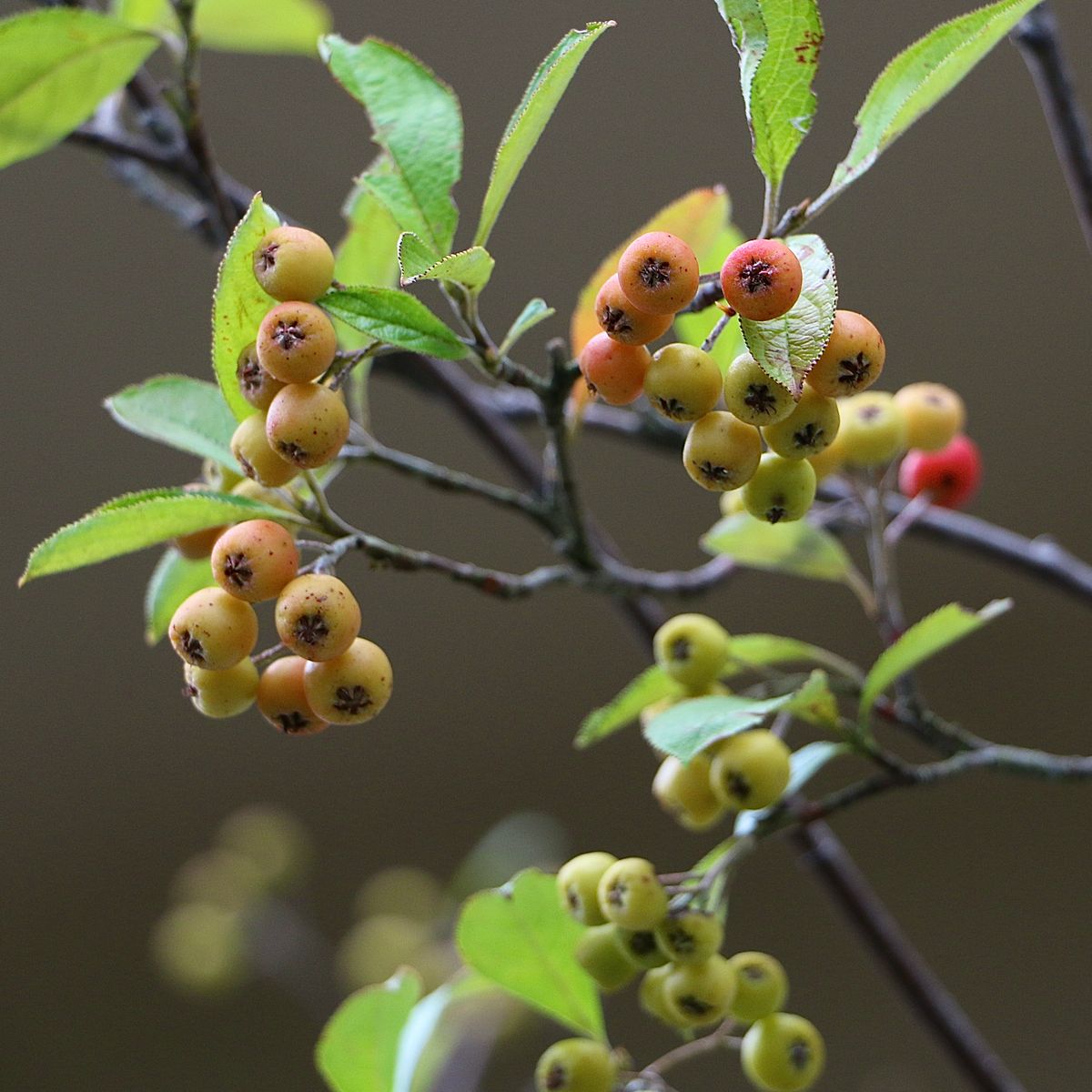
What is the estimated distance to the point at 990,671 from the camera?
2145 millimetres

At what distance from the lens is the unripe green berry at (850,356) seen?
0.35 m

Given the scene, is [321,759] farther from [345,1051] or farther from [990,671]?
[345,1051]

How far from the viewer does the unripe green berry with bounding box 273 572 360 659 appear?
0.39 meters

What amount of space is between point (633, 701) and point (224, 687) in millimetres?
217

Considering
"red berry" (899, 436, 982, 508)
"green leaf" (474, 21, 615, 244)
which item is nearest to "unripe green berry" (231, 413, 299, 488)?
"green leaf" (474, 21, 615, 244)

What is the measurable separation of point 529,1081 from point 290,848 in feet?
2.94

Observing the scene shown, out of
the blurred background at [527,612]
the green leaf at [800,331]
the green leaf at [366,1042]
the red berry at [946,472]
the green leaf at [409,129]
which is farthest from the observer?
the blurred background at [527,612]

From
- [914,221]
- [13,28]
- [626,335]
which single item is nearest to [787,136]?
[626,335]

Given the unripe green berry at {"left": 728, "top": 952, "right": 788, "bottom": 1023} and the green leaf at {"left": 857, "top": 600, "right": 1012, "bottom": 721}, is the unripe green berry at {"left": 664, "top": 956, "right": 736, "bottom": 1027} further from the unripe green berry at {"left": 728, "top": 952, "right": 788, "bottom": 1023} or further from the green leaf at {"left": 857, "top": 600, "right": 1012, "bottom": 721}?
the green leaf at {"left": 857, "top": 600, "right": 1012, "bottom": 721}

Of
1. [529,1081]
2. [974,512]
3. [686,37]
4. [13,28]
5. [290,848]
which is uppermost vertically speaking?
[13,28]

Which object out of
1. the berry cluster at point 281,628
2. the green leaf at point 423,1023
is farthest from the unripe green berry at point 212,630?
the green leaf at point 423,1023

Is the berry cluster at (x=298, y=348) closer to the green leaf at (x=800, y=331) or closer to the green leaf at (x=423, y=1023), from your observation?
the green leaf at (x=800, y=331)

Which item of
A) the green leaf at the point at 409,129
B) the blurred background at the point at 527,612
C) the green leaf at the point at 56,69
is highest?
the green leaf at the point at 56,69

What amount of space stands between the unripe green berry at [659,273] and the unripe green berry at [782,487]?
0.08 m
